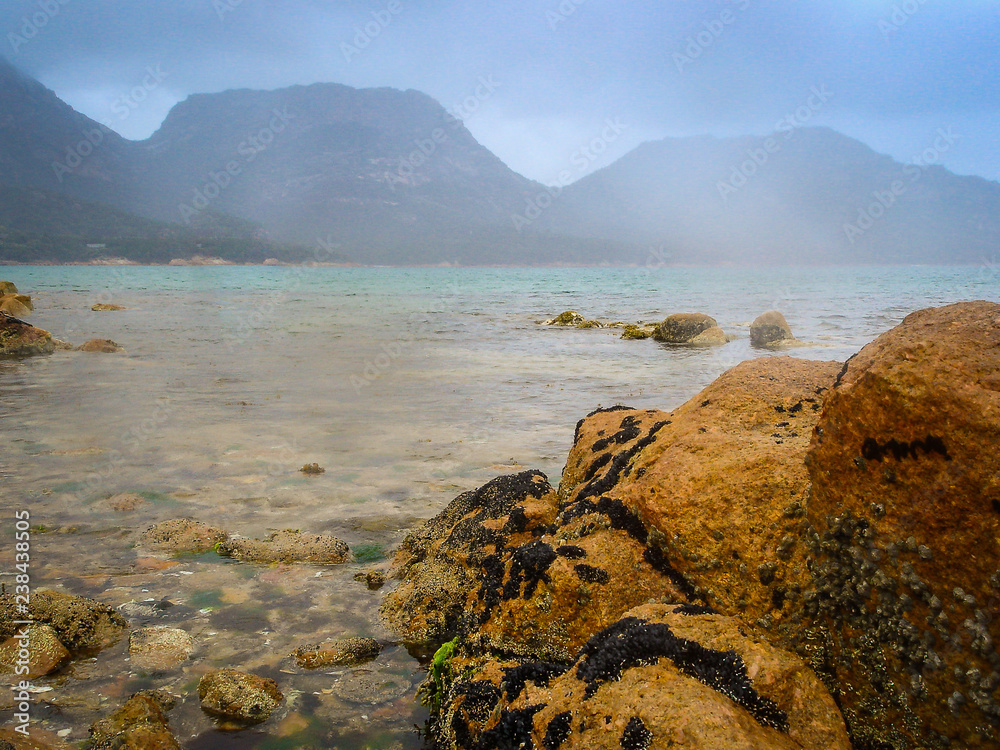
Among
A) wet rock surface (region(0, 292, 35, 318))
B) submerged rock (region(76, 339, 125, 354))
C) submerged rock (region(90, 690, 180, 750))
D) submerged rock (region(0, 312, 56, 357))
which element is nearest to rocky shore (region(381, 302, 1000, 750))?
submerged rock (region(90, 690, 180, 750))

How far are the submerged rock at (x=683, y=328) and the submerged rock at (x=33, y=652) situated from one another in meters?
21.8

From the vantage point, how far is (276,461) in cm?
848

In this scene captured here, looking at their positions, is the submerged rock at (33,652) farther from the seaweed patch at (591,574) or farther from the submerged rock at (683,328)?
the submerged rock at (683,328)

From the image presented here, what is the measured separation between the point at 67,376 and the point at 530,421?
11627 mm

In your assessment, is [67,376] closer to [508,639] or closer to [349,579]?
[349,579]

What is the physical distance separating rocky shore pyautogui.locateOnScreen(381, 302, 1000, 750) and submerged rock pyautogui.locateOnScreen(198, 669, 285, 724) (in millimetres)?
1004

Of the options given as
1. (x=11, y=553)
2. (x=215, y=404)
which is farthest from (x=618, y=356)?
(x=11, y=553)

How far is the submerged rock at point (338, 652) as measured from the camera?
419cm

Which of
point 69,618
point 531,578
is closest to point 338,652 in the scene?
point 531,578

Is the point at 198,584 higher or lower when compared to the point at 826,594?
lower

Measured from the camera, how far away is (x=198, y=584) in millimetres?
5242

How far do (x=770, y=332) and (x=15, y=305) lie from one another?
31.5 meters

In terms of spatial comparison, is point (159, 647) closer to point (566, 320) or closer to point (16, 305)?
point (566, 320)

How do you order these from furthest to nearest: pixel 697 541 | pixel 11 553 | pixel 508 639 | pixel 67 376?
pixel 67 376
pixel 11 553
pixel 508 639
pixel 697 541
